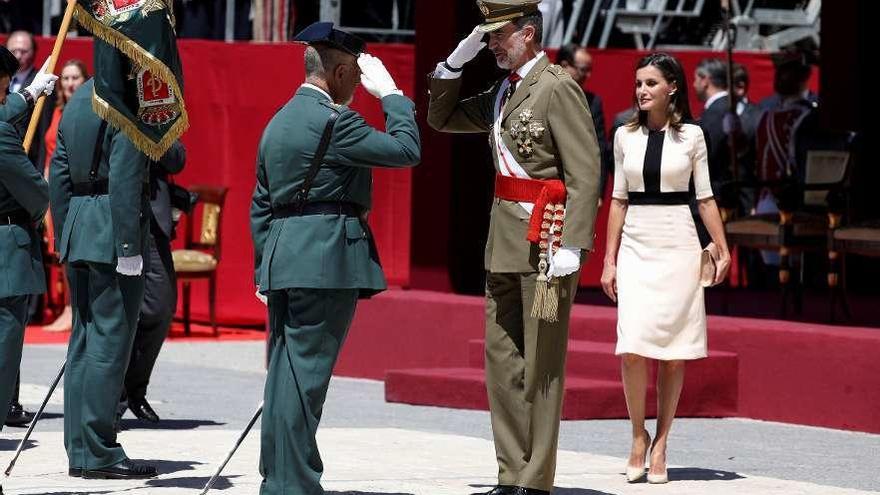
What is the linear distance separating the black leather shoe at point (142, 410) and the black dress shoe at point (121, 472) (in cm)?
211

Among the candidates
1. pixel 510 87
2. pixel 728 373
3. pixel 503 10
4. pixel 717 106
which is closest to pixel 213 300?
pixel 717 106

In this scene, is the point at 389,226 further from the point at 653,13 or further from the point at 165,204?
the point at 653,13

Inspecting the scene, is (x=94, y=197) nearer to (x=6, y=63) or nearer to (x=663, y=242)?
(x=6, y=63)

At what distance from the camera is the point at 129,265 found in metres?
8.51

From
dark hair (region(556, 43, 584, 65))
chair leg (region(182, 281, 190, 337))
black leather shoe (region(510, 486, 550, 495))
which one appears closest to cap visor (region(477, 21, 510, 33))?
black leather shoe (region(510, 486, 550, 495))

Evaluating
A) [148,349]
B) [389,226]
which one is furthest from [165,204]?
[389,226]

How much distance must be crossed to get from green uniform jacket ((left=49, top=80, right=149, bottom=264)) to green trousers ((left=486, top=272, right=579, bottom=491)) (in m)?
1.61

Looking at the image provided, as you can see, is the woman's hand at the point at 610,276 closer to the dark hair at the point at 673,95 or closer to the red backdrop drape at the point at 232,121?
the dark hair at the point at 673,95

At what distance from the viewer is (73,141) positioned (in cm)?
889

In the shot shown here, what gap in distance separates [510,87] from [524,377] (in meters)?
1.14

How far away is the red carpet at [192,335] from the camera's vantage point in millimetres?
15637

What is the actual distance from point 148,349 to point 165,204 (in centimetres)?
77

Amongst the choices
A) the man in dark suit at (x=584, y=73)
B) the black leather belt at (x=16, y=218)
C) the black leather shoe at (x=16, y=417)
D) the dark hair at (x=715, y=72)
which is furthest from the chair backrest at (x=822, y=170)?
the black leather belt at (x=16, y=218)

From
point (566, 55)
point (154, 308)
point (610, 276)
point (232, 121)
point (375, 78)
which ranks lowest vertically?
point (154, 308)
